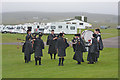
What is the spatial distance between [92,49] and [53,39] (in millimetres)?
3468

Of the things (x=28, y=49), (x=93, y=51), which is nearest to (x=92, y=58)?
(x=93, y=51)

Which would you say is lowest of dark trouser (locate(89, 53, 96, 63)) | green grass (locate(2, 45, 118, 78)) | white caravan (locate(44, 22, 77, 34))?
green grass (locate(2, 45, 118, 78))

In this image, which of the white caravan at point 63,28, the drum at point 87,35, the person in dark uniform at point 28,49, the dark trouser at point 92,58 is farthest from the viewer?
the white caravan at point 63,28

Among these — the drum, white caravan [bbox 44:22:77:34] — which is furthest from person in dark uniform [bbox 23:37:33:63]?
white caravan [bbox 44:22:77:34]

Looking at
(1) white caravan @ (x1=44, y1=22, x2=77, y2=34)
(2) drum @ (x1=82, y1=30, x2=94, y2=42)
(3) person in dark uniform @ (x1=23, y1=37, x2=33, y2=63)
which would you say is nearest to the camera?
(3) person in dark uniform @ (x1=23, y1=37, x2=33, y2=63)

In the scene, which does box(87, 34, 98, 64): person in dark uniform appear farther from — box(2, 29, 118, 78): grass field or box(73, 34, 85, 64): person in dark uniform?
box(73, 34, 85, 64): person in dark uniform

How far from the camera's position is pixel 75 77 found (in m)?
11.2

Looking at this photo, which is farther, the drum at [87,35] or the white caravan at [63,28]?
the white caravan at [63,28]

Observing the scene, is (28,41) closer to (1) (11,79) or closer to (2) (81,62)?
(2) (81,62)

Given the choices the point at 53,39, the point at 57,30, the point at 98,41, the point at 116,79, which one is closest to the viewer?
the point at 116,79

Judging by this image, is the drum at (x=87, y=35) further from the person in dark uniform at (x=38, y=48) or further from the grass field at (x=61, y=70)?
the person in dark uniform at (x=38, y=48)

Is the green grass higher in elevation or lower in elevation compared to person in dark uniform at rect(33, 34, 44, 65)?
lower

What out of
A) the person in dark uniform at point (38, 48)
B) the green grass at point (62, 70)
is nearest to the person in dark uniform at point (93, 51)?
the green grass at point (62, 70)

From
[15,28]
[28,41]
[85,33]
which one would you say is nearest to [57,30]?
[15,28]
